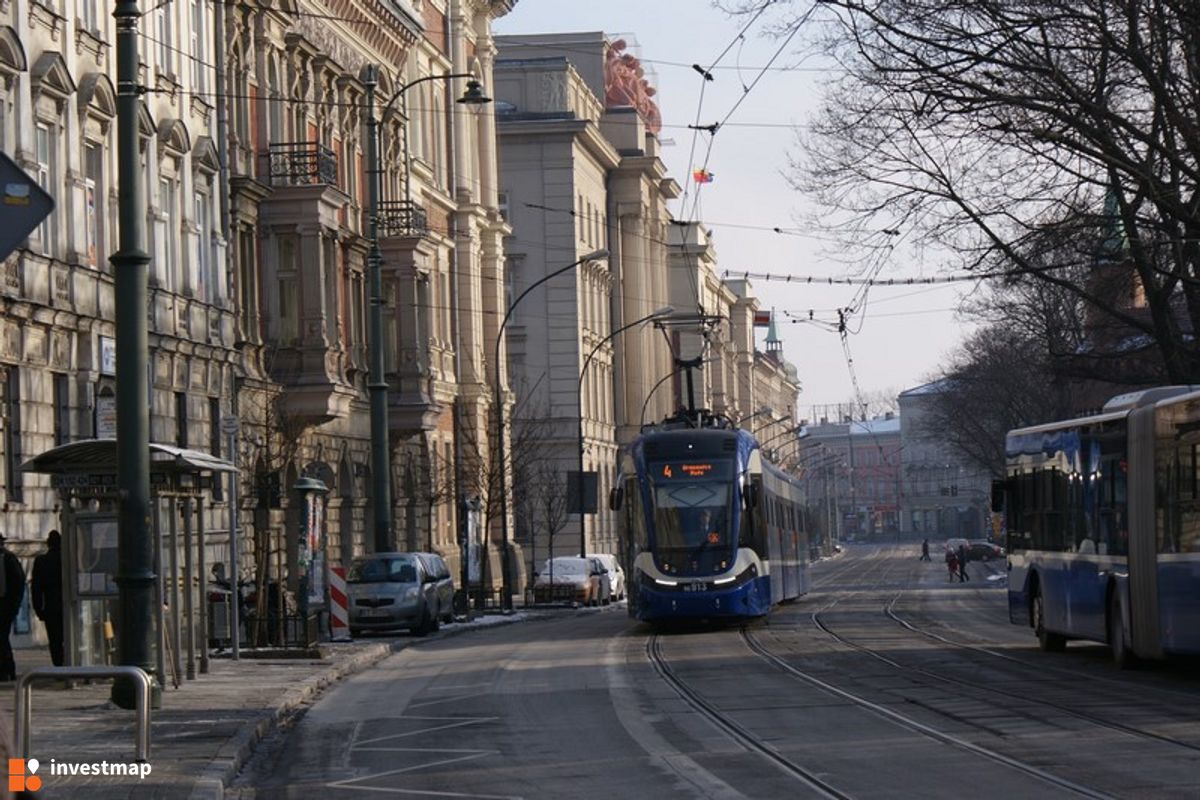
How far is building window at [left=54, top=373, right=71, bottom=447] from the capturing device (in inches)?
1324

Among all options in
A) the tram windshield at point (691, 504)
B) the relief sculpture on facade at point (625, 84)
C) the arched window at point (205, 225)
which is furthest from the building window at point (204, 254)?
the relief sculpture on facade at point (625, 84)

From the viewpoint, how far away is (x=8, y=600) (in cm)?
2417

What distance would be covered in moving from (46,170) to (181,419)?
8408 mm

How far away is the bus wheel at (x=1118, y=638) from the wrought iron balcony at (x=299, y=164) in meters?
27.0

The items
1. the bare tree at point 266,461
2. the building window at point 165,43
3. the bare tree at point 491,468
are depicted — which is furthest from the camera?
the bare tree at point 491,468

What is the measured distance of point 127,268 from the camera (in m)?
19.5

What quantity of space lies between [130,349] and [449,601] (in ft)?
77.2

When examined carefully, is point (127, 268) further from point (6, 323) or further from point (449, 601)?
point (449, 601)

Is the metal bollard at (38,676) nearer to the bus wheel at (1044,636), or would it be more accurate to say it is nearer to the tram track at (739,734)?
the tram track at (739,734)

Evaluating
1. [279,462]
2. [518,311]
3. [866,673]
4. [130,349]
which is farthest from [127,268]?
[518,311]

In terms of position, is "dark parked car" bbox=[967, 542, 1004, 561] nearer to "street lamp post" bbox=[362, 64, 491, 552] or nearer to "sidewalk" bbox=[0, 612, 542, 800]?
"street lamp post" bbox=[362, 64, 491, 552]

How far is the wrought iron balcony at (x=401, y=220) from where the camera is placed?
57.1m

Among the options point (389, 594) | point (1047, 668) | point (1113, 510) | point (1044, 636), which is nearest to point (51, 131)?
point (389, 594)

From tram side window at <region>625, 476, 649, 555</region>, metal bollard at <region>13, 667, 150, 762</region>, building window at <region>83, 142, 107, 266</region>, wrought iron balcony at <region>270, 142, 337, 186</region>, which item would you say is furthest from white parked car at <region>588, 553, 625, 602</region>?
metal bollard at <region>13, 667, 150, 762</region>
